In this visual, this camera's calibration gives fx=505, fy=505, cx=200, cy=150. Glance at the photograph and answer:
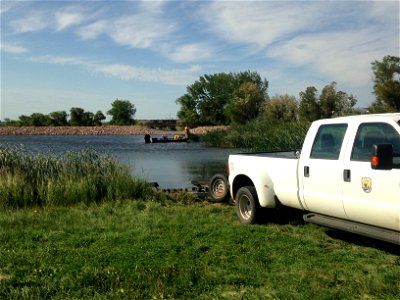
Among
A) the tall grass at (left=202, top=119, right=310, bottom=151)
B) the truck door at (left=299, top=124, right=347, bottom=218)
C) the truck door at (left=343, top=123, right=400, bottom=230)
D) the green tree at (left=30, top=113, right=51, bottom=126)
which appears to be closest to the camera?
the truck door at (left=343, top=123, right=400, bottom=230)

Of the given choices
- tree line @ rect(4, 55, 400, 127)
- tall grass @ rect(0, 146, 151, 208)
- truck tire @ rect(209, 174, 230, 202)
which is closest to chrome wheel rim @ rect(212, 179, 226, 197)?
truck tire @ rect(209, 174, 230, 202)

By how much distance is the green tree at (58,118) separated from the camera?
135250 millimetres

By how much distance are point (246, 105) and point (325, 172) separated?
8707cm

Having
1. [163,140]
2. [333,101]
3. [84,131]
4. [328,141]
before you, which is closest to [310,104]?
[333,101]

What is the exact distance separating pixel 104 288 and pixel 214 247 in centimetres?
223

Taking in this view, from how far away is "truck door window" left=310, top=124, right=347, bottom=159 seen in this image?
7.33 metres

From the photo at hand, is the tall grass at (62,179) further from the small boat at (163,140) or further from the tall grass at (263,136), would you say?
the small boat at (163,140)

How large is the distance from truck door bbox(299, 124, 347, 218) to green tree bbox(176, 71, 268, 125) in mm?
110426

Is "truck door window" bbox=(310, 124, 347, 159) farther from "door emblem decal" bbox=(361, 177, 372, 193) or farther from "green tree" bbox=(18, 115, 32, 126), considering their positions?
"green tree" bbox=(18, 115, 32, 126)

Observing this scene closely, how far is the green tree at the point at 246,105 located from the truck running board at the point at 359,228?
282 feet

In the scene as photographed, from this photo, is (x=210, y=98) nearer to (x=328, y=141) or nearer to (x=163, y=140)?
(x=163, y=140)

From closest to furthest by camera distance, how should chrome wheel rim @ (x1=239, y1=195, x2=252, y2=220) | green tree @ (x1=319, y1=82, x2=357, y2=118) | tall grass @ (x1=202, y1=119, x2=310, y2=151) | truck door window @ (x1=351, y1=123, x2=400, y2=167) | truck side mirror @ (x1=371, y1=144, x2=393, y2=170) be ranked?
truck side mirror @ (x1=371, y1=144, x2=393, y2=170)
truck door window @ (x1=351, y1=123, x2=400, y2=167)
chrome wheel rim @ (x1=239, y1=195, x2=252, y2=220)
tall grass @ (x1=202, y1=119, x2=310, y2=151)
green tree @ (x1=319, y1=82, x2=357, y2=118)

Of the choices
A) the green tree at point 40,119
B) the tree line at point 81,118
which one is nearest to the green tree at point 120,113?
the tree line at point 81,118

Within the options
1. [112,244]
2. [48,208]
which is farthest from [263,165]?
[48,208]
